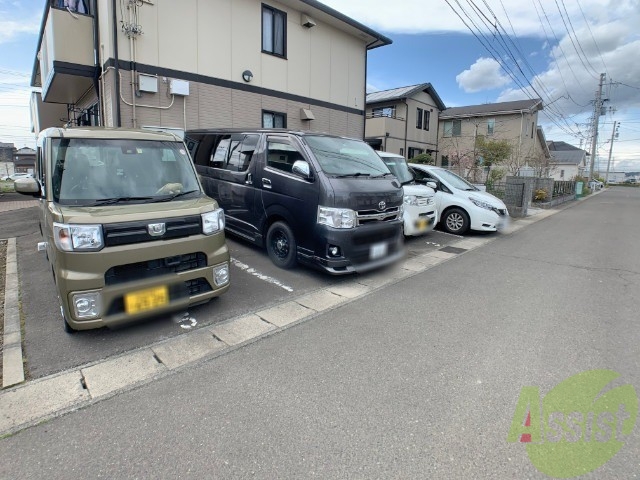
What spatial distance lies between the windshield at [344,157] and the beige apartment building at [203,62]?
5417mm

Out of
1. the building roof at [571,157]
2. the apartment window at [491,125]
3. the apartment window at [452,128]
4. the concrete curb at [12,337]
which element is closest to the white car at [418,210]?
the concrete curb at [12,337]

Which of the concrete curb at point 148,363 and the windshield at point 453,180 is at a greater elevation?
the windshield at point 453,180

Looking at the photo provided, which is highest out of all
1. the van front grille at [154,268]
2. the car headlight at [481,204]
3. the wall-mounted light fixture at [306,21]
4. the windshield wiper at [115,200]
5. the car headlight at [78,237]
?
the wall-mounted light fixture at [306,21]

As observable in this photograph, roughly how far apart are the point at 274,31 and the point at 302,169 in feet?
27.4

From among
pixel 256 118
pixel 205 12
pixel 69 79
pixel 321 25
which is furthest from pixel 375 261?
pixel 321 25

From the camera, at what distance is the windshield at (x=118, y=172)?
342 cm

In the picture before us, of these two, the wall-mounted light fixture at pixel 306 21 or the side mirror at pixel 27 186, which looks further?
the wall-mounted light fixture at pixel 306 21

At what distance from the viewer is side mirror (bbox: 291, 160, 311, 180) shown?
487 cm

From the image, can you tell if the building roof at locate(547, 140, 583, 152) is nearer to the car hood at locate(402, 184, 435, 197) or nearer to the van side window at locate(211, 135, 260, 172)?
the car hood at locate(402, 184, 435, 197)

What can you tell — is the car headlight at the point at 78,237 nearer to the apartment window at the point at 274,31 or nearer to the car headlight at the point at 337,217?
the car headlight at the point at 337,217

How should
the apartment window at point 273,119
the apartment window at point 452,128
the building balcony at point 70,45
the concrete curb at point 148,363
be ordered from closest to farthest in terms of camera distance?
1. the concrete curb at point 148,363
2. the building balcony at point 70,45
3. the apartment window at point 273,119
4. the apartment window at point 452,128

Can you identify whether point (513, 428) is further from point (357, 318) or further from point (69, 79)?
point (69, 79)

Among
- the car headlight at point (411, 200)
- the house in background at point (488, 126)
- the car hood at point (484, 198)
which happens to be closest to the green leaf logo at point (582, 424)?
the car headlight at point (411, 200)

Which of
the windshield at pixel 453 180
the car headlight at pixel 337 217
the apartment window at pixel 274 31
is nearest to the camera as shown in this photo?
the car headlight at pixel 337 217
